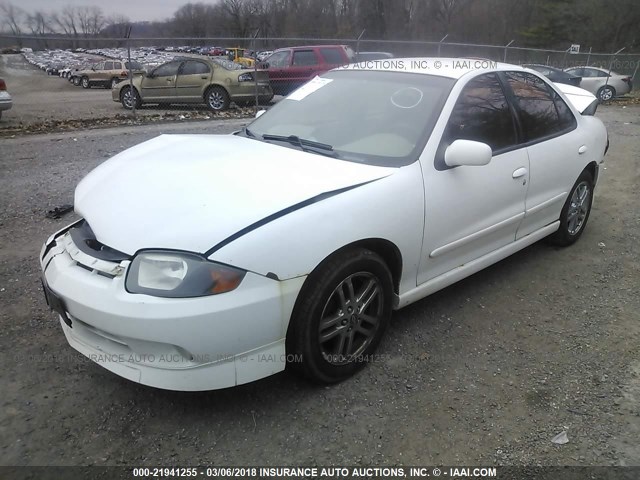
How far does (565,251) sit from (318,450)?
330 centimetres

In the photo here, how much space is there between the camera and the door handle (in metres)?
3.38

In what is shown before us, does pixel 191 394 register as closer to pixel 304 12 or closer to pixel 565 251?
pixel 565 251

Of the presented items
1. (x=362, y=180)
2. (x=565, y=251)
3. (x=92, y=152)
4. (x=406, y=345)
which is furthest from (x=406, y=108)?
(x=92, y=152)

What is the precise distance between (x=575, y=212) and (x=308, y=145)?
2.77m

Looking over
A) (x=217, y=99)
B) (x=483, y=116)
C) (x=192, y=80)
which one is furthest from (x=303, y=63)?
(x=483, y=116)

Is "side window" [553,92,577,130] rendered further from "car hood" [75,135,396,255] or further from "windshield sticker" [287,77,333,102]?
"car hood" [75,135,396,255]

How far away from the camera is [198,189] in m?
2.45

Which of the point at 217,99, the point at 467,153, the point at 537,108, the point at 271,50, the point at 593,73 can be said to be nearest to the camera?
the point at 467,153

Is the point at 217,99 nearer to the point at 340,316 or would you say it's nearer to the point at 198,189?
the point at 198,189

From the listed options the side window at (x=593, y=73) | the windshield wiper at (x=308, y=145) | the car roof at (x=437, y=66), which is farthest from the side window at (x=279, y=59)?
the side window at (x=593, y=73)

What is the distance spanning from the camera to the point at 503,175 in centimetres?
328

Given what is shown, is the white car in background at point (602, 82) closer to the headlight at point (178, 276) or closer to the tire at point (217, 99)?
the tire at point (217, 99)

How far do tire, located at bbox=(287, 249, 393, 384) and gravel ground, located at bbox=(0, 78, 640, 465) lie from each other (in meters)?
0.16

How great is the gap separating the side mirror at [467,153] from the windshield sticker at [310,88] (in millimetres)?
1258
